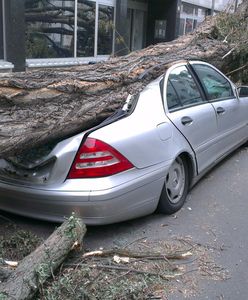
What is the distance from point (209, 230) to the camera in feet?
14.3

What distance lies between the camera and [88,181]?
383 cm

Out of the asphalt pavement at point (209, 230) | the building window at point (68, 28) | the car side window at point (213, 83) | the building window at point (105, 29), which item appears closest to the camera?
the asphalt pavement at point (209, 230)

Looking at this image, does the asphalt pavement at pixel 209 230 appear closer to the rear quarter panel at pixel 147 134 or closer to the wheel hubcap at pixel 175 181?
the wheel hubcap at pixel 175 181

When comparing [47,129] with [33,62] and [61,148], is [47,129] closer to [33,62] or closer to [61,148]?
[61,148]

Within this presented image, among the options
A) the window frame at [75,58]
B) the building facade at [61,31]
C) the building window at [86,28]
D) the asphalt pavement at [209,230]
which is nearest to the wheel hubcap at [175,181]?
the asphalt pavement at [209,230]

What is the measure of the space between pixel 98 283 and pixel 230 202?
234 cm

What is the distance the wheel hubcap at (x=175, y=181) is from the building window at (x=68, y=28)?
763 cm

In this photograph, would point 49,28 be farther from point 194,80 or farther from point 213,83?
point 194,80

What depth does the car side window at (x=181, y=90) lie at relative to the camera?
481cm

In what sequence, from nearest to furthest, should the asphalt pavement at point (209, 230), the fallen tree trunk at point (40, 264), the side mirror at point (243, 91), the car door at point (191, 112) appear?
1. the fallen tree trunk at point (40, 264)
2. the asphalt pavement at point (209, 230)
3. the car door at point (191, 112)
4. the side mirror at point (243, 91)

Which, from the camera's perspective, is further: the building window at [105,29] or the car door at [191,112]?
the building window at [105,29]

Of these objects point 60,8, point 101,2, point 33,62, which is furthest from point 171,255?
point 101,2

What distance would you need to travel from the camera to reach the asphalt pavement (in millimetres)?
3428

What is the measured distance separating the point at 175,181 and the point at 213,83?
1647mm
